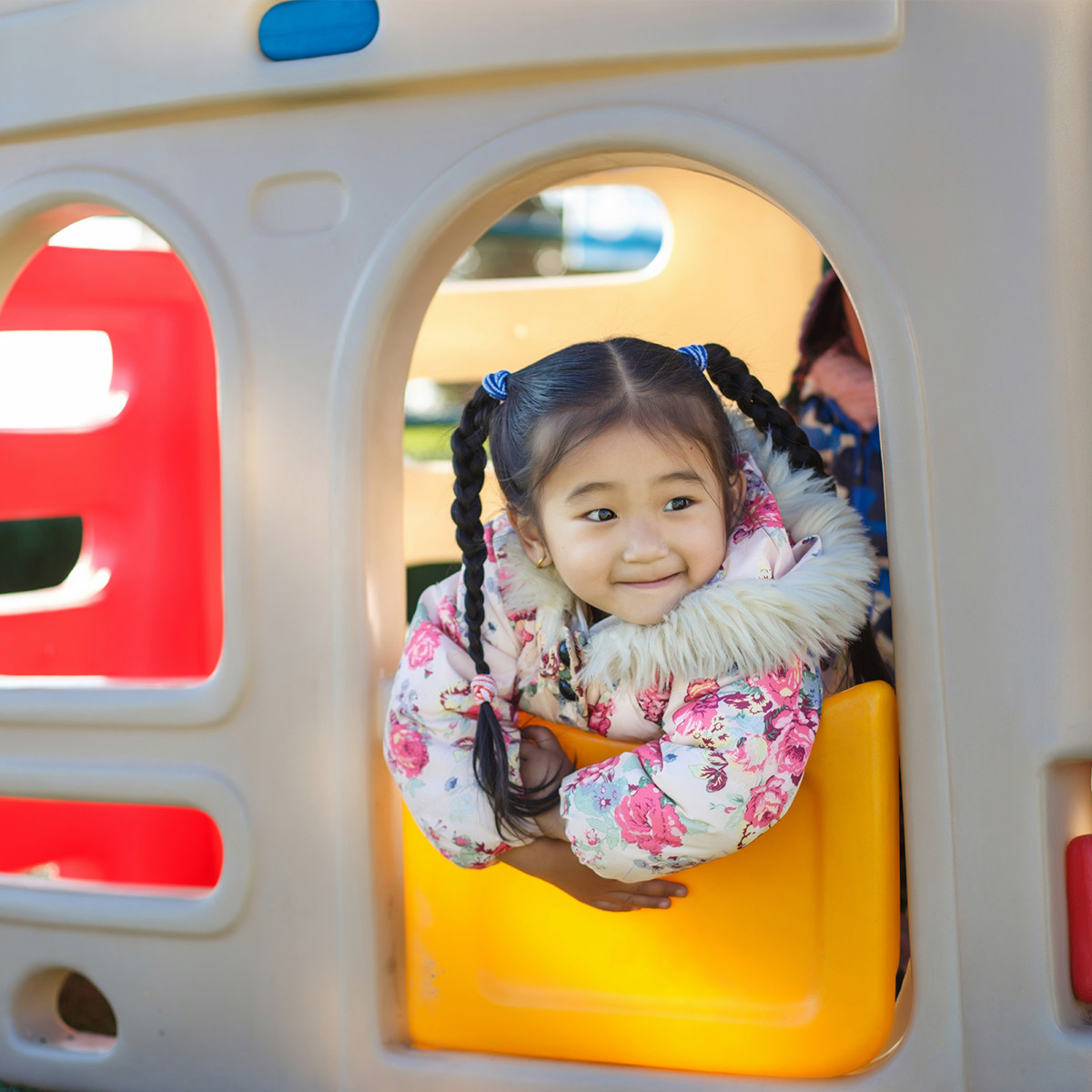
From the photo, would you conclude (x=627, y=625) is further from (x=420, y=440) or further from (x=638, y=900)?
(x=420, y=440)

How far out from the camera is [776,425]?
112cm

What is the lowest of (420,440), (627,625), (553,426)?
(627,625)

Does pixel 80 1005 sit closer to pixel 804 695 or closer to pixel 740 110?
pixel 804 695

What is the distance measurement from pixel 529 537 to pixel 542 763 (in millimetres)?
230

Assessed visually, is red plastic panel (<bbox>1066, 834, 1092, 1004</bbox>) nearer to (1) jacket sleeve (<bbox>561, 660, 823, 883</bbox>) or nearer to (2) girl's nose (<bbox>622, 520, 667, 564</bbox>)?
(1) jacket sleeve (<bbox>561, 660, 823, 883</bbox>)

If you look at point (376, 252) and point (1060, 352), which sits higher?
point (376, 252)

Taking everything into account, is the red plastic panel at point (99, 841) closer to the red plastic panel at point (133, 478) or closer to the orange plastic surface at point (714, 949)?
the red plastic panel at point (133, 478)

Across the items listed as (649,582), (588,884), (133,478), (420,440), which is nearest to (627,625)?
(649,582)

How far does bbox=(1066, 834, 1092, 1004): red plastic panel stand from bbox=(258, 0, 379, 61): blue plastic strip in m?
1.06

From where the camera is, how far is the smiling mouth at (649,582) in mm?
996

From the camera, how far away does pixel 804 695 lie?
965 mm

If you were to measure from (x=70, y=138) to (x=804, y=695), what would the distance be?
3.40 ft

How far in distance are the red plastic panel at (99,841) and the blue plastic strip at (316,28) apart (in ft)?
3.61

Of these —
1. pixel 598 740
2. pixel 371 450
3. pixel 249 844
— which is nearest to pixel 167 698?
pixel 249 844
